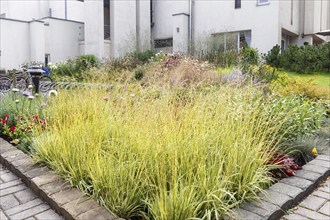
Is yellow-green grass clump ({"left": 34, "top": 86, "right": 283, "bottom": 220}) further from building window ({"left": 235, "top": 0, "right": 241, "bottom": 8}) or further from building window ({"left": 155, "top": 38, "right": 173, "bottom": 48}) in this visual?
building window ({"left": 155, "top": 38, "right": 173, "bottom": 48})

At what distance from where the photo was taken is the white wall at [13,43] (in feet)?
50.2

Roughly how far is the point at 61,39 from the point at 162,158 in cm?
1683

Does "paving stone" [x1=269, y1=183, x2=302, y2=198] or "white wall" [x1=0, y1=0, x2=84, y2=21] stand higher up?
"white wall" [x1=0, y1=0, x2=84, y2=21]

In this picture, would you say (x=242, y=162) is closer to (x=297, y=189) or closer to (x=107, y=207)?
(x=297, y=189)

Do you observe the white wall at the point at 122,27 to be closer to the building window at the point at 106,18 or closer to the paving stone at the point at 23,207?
the building window at the point at 106,18

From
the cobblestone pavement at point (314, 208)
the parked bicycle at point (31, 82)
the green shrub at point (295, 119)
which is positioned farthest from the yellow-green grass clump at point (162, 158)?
the parked bicycle at point (31, 82)

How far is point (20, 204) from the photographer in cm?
229

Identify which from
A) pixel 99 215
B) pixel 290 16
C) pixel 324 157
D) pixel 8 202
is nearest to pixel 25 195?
pixel 8 202

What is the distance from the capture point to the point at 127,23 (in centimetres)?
1689

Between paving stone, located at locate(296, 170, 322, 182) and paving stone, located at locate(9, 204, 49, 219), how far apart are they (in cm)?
226

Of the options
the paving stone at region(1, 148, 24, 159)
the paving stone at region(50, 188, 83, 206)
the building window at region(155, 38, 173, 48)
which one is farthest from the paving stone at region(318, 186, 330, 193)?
the building window at region(155, 38, 173, 48)

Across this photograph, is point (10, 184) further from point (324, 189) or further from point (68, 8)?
point (68, 8)

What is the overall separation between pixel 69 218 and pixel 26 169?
1.06 meters

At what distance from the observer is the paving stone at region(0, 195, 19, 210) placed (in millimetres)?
2262
